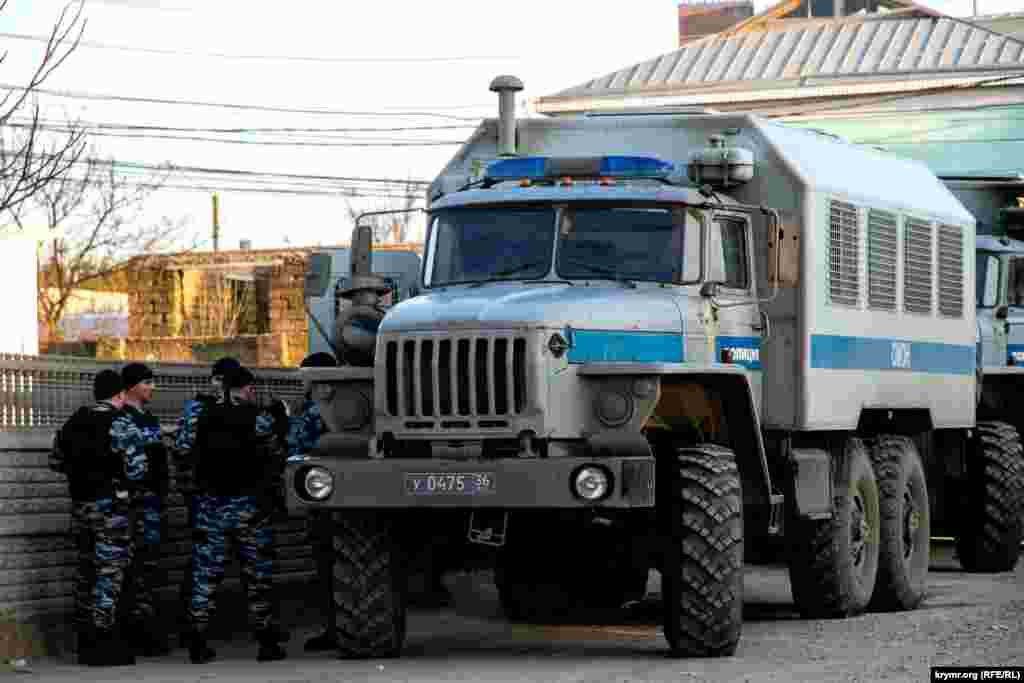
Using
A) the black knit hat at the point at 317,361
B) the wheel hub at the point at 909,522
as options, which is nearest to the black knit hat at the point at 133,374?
the black knit hat at the point at 317,361

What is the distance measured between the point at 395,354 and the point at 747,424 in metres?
2.37

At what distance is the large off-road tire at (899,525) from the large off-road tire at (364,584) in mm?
4816

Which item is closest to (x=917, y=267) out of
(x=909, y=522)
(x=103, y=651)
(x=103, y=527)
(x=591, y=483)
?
(x=909, y=522)

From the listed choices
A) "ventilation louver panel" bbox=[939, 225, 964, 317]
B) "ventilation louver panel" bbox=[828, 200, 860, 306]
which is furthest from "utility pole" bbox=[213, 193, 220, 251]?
"ventilation louver panel" bbox=[828, 200, 860, 306]

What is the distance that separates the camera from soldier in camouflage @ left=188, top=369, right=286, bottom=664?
13703mm

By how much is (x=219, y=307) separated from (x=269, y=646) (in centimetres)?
3679

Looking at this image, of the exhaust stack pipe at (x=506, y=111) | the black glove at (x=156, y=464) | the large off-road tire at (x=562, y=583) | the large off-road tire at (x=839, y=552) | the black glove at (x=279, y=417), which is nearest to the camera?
the black glove at (x=156, y=464)

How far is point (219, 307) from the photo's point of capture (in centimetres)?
5000

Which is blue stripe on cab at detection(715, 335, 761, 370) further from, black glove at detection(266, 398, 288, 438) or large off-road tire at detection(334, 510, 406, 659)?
black glove at detection(266, 398, 288, 438)

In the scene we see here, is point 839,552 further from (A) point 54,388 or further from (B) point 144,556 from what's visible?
(A) point 54,388

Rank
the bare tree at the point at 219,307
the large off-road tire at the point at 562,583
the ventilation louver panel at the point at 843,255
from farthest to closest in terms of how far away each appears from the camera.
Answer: the bare tree at the point at 219,307 < the ventilation louver panel at the point at 843,255 < the large off-road tire at the point at 562,583

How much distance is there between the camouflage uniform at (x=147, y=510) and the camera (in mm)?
13656

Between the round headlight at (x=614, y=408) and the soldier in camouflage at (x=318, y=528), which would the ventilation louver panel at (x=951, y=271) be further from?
the soldier in camouflage at (x=318, y=528)

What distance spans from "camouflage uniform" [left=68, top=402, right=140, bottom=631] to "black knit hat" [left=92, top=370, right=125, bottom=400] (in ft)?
0.69
